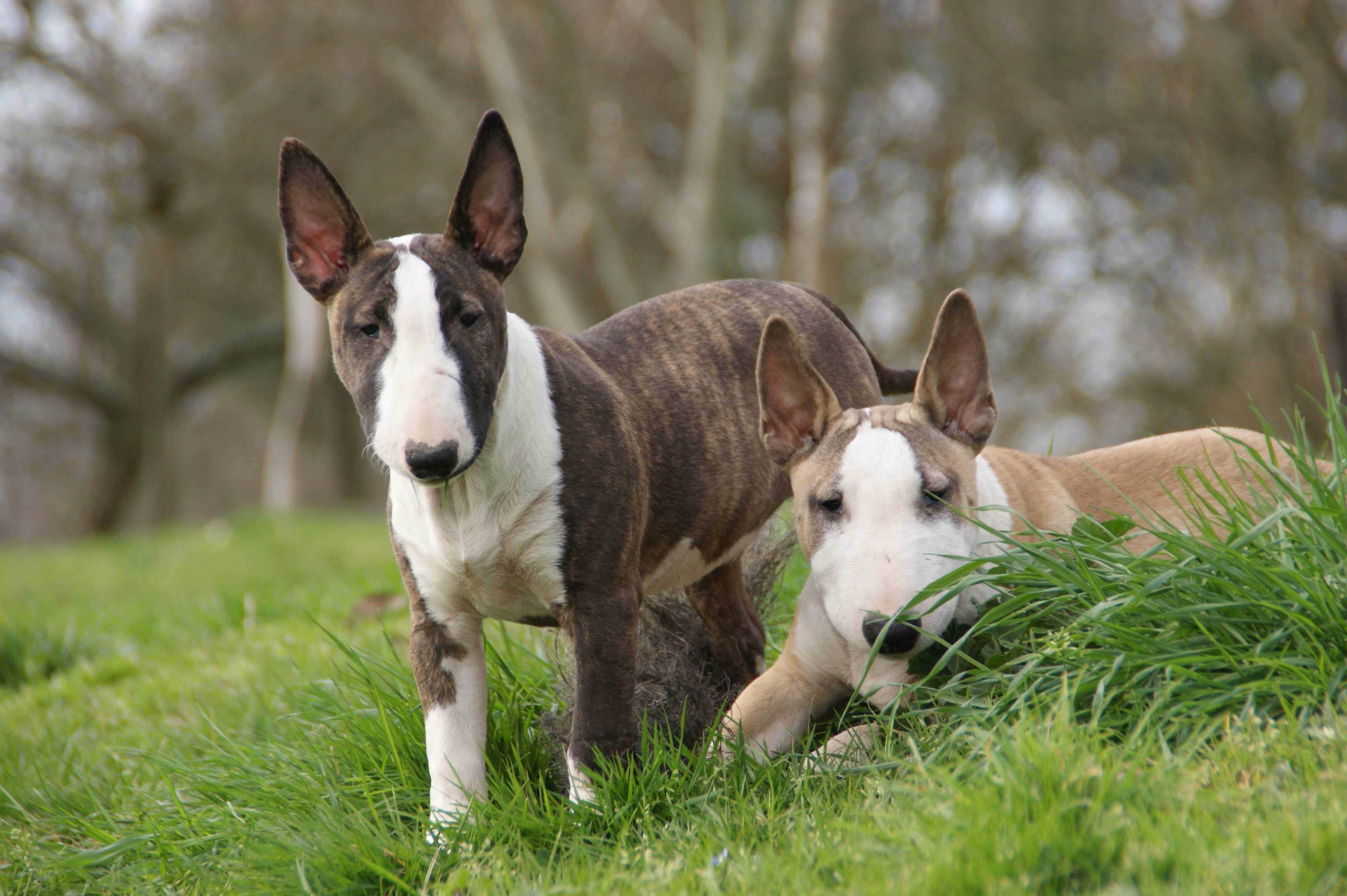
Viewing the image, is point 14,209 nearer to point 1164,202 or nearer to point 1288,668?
point 1164,202

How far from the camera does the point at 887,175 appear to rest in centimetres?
1578

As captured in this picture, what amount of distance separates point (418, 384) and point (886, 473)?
1306 millimetres

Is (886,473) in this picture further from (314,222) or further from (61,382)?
(61,382)

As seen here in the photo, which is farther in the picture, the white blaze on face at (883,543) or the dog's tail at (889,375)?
the dog's tail at (889,375)

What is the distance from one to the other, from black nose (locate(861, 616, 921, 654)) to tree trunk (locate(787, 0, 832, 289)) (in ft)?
29.6

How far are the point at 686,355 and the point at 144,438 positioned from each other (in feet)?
53.1

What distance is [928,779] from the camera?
259cm

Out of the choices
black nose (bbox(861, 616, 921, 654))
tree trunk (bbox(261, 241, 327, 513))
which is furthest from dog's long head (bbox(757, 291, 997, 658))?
tree trunk (bbox(261, 241, 327, 513))

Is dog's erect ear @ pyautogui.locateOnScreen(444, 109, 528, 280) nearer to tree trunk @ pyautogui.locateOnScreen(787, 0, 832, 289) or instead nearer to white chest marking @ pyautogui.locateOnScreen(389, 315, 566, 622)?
white chest marking @ pyautogui.locateOnScreen(389, 315, 566, 622)

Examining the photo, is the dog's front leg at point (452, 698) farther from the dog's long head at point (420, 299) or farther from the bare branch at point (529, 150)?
the bare branch at point (529, 150)

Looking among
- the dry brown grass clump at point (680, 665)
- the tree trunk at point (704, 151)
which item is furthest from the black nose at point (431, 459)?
the tree trunk at point (704, 151)

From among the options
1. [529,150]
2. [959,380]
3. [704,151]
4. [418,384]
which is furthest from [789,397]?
[529,150]

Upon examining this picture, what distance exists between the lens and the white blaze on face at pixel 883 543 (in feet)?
10.00

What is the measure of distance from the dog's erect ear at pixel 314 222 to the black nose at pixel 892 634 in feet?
5.70
